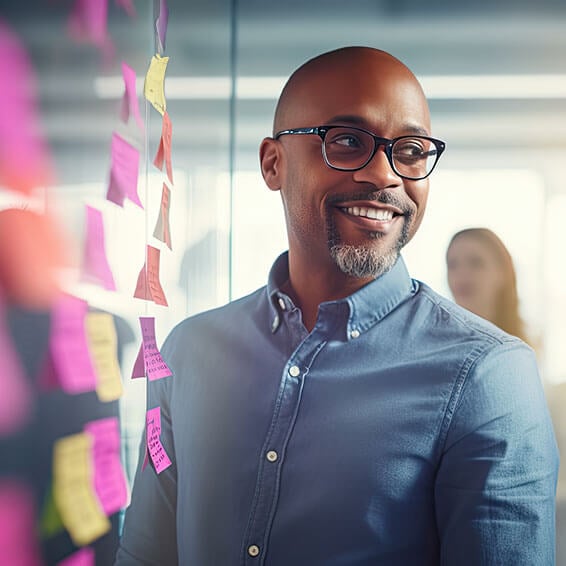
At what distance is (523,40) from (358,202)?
109 cm

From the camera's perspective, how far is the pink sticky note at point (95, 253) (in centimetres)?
58

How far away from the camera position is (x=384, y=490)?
2.59 ft

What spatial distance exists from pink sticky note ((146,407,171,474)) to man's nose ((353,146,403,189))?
42 centimetres

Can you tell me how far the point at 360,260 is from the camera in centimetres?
90

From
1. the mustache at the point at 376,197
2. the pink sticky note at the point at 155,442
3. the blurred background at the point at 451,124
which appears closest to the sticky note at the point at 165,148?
the mustache at the point at 376,197

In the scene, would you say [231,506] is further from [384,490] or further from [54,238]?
[54,238]

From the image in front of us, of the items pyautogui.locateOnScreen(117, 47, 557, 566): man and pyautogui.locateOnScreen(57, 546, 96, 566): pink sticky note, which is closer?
pyautogui.locateOnScreen(57, 546, 96, 566): pink sticky note

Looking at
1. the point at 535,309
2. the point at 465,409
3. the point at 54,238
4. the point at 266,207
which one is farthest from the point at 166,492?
the point at 535,309

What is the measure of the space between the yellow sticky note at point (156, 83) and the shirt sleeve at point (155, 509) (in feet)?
1.27

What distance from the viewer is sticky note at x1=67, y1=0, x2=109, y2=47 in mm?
543

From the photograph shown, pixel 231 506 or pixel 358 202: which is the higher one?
pixel 358 202

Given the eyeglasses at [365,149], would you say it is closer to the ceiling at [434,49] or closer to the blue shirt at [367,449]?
the blue shirt at [367,449]

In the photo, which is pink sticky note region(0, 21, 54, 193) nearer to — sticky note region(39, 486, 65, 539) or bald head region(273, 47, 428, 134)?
sticky note region(39, 486, 65, 539)

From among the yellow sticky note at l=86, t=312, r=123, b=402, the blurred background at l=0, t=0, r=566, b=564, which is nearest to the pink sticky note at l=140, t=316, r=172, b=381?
the yellow sticky note at l=86, t=312, r=123, b=402
